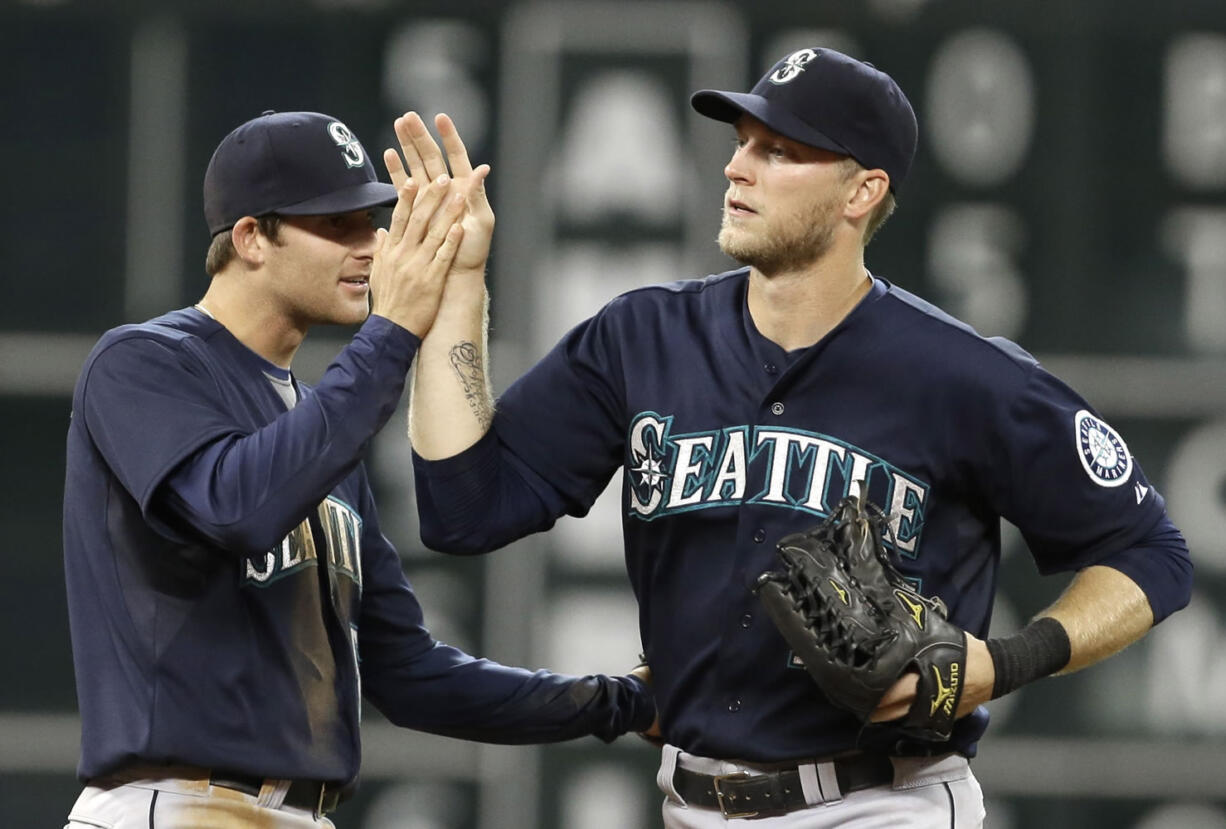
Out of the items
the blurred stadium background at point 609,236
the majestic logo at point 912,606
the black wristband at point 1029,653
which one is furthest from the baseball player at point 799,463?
the blurred stadium background at point 609,236

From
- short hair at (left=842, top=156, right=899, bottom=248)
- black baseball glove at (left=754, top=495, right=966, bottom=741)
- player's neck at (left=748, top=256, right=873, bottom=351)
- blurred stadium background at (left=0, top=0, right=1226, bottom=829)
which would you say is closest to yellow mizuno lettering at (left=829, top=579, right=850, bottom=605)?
black baseball glove at (left=754, top=495, right=966, bottom=741)

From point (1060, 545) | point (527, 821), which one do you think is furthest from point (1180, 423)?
point (1060, 545)

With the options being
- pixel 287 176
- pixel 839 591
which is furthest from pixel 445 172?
pixel 839 591

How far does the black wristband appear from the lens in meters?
3.29

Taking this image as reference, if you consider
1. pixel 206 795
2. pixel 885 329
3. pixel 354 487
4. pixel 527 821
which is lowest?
pixel 527 821

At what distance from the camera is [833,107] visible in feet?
11.5

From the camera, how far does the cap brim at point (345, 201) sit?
3.50 m

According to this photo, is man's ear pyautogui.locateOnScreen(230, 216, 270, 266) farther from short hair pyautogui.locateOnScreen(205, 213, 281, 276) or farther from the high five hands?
the high five hands

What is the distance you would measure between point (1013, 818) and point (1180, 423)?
1.25m

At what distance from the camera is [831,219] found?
11.5ft

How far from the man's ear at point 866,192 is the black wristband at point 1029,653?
77 cm

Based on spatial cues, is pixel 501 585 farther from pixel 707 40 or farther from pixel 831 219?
pixel 831 219

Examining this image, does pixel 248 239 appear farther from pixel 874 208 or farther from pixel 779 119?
pixel 874 208

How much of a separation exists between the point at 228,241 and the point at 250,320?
144 mm
